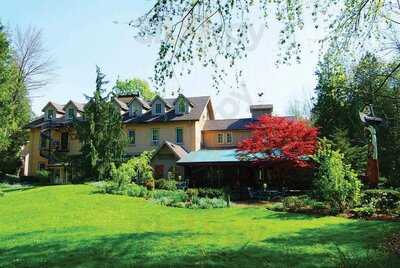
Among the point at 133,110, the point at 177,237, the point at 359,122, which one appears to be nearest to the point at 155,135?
the point at 133,110

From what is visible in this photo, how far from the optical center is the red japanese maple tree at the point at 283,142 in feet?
100

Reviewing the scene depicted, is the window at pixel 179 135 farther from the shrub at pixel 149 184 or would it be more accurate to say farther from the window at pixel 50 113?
the window at pixel 50 113

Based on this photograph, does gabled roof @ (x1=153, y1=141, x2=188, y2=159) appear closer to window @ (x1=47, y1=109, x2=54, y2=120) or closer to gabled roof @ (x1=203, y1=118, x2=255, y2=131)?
gabled roof @ (x1=203, y1=118, x2=255, y2=131)

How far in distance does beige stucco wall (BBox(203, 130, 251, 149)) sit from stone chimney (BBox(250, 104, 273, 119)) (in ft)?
7.15

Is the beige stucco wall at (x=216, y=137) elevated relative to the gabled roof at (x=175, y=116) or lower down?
lower down

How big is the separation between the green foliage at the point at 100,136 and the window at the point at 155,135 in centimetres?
653

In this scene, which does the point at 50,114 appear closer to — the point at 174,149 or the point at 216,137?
the point at 174,149

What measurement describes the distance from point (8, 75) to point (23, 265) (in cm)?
2547

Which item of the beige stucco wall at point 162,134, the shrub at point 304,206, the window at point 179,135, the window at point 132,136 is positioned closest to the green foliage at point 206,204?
the shrub at point 304,206

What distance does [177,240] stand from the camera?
13.1m

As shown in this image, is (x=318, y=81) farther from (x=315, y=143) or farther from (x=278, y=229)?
(x=278, y=229)

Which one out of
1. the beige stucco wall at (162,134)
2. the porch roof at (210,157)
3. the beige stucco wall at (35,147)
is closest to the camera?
the porch roof at (210,157)

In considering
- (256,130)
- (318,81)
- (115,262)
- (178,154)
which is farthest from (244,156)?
(115,262)

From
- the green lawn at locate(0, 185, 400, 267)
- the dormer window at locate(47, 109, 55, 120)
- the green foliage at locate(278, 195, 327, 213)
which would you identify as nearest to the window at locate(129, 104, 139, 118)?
the dormer window at locate(47, 109, 55, 120)
